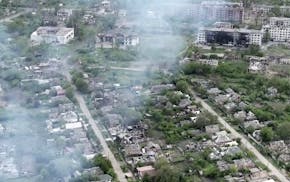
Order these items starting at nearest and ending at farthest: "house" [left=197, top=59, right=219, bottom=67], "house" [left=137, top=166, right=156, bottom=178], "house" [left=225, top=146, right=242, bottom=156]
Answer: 1. "house" [left=137, top=166, right=156, bottom=178]
2. "house" [left=225, top=146, right=242, bottom=156]
3. "house" [left=197, top=59, right=219, bottom=67]

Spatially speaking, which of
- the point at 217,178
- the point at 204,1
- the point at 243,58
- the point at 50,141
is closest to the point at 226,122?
the point at 217,178

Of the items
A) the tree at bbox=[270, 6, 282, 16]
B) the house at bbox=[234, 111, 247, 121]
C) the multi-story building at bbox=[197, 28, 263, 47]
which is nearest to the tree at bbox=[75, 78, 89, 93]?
the house at bbox=[234, 111, 247, 121]

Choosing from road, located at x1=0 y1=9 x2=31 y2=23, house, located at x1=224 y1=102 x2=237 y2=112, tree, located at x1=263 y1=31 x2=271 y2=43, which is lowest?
house, located at x1=224 y1=102 x2=237 y2=112

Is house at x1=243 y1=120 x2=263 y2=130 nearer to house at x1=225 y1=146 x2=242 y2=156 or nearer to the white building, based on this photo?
house at x1=225 y1=146 x2=242 y2=156

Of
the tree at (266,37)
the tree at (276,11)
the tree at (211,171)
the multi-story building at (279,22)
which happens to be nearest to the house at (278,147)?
the tree at (211,171)

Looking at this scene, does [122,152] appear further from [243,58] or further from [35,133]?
[243,58]

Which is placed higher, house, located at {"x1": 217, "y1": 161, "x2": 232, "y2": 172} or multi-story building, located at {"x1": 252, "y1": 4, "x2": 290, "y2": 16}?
multi-story building, located at {"x1": 252, "y1": 4, "x2": 290, "y2": 16}

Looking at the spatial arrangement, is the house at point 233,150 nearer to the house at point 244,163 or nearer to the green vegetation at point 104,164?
the house at point 244,163

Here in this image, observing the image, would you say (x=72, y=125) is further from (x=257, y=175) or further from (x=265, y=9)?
(x=265, y=9)

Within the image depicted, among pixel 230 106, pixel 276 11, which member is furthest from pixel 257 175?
pixel 276 11
